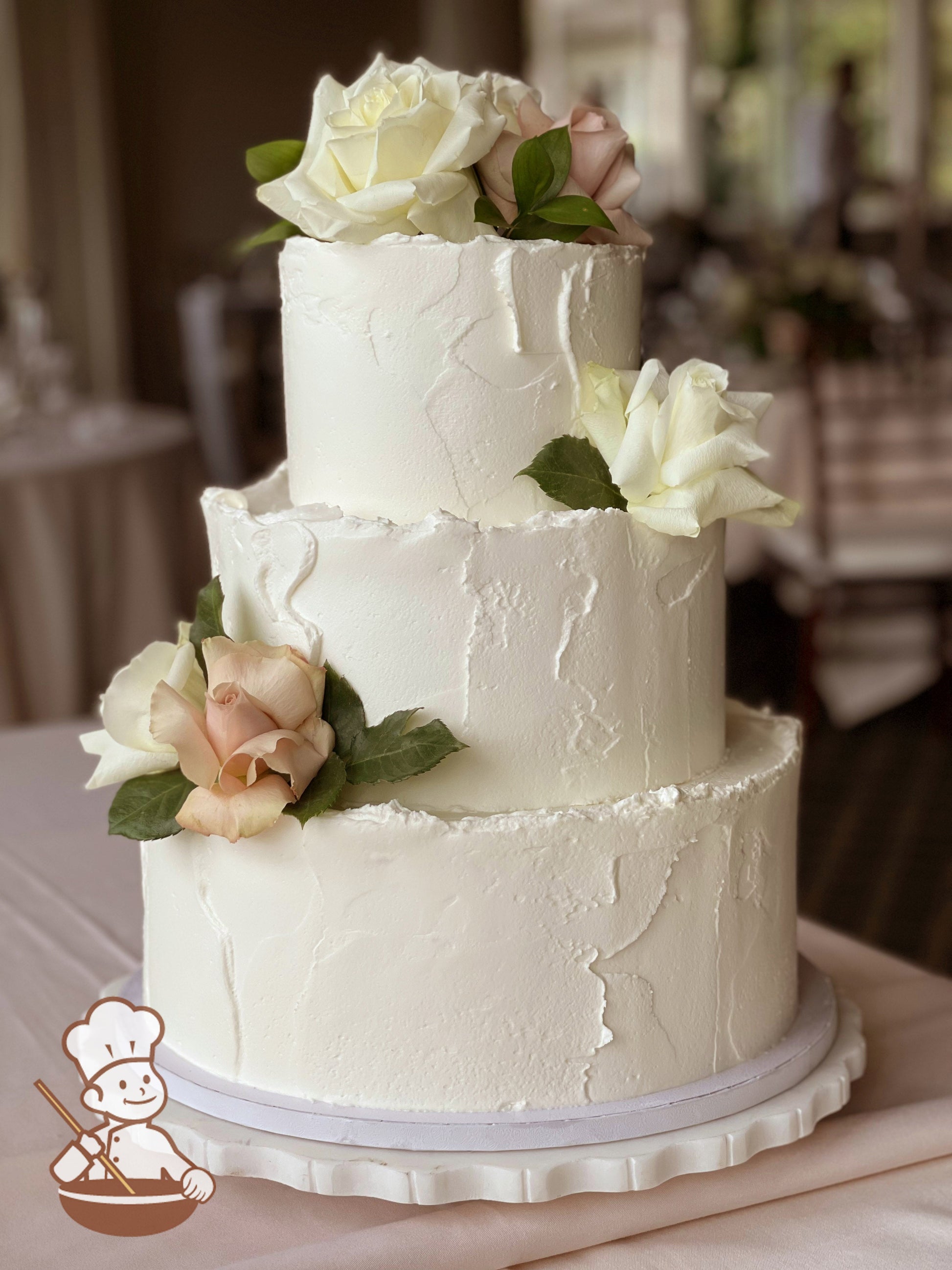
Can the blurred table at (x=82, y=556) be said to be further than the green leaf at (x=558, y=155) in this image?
Yes

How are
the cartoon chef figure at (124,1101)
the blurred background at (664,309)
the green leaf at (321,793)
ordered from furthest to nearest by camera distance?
the blurred background at (664,309)
the green leaf at (321,793)
the cartoon chef figure at (124,1101)

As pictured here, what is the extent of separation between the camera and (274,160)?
3.20 feet

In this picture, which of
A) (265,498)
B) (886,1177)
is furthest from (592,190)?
(886,1177)

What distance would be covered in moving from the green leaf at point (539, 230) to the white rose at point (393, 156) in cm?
3

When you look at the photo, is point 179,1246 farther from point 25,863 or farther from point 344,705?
point 25,863

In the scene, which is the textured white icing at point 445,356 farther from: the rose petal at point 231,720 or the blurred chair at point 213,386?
the blurred chair at point 213,386

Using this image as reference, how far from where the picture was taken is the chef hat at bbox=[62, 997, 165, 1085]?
804 mm

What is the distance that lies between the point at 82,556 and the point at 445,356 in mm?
2498

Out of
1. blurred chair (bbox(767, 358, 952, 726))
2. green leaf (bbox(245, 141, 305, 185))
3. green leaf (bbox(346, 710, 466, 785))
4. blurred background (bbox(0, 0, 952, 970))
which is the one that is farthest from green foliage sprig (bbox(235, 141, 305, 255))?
blurred chair (bbox(767, 358, 952, 726))

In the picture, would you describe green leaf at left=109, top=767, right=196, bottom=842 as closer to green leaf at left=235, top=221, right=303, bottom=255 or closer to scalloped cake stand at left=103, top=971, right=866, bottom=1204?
scalloped cake stand at left=103, top=971, right=866, bottom=1204

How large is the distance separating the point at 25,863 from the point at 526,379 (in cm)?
90

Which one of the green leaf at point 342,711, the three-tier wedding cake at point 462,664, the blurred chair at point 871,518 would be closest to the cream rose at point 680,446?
the three-tier wedding cake at point 462,664

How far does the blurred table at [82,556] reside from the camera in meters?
3.11

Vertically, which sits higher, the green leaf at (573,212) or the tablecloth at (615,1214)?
the green leaf at (573,212)
